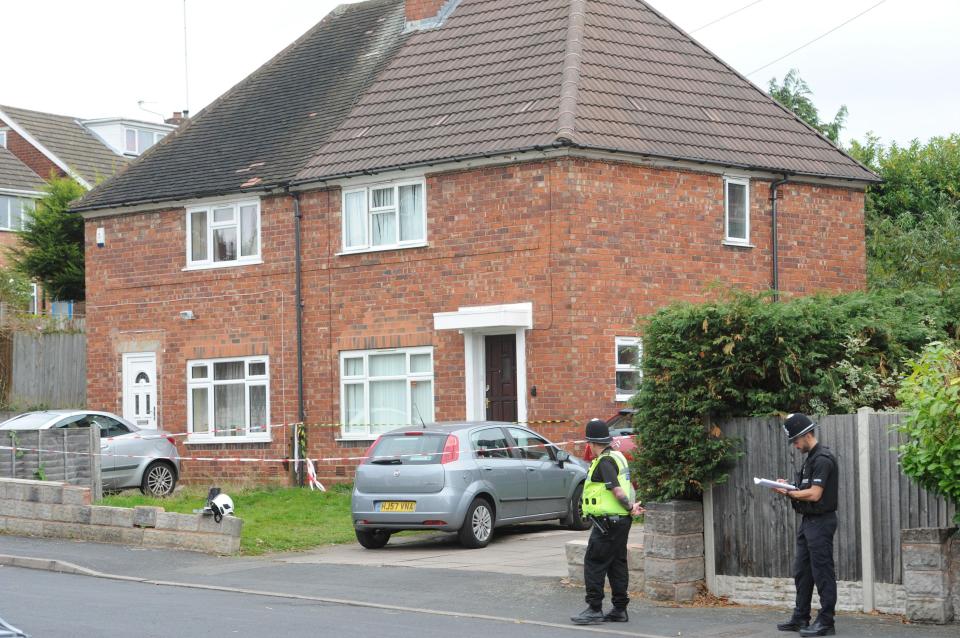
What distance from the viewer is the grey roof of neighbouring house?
24047 mm

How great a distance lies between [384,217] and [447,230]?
1.51 m

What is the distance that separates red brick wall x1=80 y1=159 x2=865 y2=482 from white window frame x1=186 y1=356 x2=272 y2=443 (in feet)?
0.51

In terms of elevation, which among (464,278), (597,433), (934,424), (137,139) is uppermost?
(137,139)

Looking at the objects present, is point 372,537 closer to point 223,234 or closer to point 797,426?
point 797,426

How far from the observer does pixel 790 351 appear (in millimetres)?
13227

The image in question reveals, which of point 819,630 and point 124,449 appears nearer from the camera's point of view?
point 819,630

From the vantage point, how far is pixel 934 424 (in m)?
11.2

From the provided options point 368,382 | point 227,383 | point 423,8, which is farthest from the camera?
point 423,8

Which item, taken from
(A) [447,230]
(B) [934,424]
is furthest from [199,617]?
(A) [447,230]

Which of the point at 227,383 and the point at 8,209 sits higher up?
the point at 8,209

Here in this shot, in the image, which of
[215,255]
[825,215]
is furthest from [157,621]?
[825,215]

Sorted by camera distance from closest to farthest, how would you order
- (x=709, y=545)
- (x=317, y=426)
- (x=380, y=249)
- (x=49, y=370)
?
(x=709, y=545)
(x=380, y=249)
(x=317, y=426)
(x=49, y=370)

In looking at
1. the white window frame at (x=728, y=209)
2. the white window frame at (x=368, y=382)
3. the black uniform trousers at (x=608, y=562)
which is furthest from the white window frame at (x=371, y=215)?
the black uniform trousers at (x=608, y=562)

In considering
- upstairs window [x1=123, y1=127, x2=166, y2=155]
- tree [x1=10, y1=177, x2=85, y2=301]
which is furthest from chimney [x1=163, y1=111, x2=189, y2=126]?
tree [x1=10, y1=177, x2=85, y2=301]
